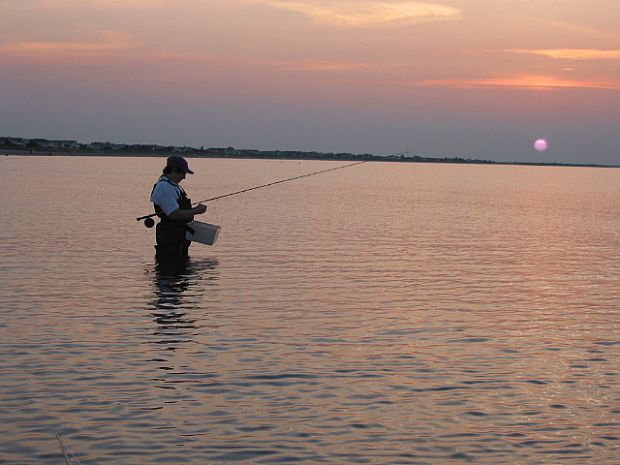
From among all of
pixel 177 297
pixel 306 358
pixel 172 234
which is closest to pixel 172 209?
pixel 172 234

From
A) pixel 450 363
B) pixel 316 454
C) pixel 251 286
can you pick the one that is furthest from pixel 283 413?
pixel 251 286

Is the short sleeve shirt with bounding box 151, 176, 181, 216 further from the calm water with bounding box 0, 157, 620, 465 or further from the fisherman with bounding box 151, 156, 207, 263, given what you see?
the calm water with bounding box 0, 157, 620, 465

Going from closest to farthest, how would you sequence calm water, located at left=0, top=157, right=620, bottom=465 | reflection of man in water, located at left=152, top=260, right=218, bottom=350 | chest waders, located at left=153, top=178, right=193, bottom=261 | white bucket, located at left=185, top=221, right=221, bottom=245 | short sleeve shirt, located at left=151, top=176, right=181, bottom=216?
1. calm water, located at left=0, top=157, right=620, bottom=465
2. reflection of man in water, located at left=152, top=260, right=218, bottom=350
3. short sleeve shirt, located at left=151, top=176, right=181, bottom=216
4. chest waders, located at left=153, top=178, right=193, bottom=261
5. white bucket, located at left=185, top=221, right=221, bottom=245

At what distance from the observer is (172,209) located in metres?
20.1

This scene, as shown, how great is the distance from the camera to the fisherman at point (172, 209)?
65.8 feet

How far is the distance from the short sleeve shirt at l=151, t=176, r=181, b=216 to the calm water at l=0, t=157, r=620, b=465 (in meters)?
1.41

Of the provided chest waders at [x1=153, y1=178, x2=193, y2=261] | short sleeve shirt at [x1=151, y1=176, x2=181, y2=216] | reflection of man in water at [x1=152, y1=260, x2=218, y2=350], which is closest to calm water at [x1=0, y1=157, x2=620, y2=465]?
reflection of man in water at [x1=152, y1=260, x2=218, y2=350]

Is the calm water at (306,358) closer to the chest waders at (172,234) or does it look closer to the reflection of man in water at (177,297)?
the reflection of man in water at (177,297)

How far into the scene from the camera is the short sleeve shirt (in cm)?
A: 2002

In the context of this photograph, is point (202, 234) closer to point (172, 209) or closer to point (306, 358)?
point (172, 209)

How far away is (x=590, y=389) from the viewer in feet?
35.8

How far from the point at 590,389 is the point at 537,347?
2329 millimetres

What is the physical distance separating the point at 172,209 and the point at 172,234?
34.9 inches

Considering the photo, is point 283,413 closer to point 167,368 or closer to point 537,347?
point 167,368
